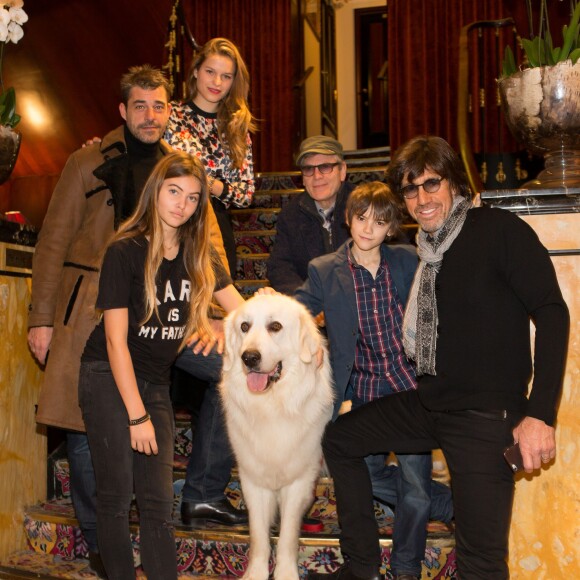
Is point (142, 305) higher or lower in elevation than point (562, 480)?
higher

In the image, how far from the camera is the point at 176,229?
240 cm

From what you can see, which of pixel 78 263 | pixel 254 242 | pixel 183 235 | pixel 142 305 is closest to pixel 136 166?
pixel 78 263

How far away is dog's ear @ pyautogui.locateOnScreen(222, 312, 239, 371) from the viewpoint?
257cm

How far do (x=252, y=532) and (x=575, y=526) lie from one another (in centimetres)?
112

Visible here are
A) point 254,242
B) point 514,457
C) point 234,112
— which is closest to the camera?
point 514,457

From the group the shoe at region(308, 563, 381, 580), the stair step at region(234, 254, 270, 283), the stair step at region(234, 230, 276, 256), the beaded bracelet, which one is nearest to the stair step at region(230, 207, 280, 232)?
the stair step at region(234, 230, 276, 256)

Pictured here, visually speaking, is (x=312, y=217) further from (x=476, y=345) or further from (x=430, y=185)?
(x=476, y=345)

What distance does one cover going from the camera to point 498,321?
77.4 inches

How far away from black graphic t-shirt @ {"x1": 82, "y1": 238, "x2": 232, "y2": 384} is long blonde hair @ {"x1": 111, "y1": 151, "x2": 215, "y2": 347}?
23 millimetres

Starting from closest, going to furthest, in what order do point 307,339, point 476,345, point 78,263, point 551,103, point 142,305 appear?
point 476,345
point 142,305
point 551,103
point 307,339
point 78,263

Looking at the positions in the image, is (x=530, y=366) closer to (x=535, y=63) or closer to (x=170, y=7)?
(x=535, y=63)

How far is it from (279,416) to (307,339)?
0.30 metres

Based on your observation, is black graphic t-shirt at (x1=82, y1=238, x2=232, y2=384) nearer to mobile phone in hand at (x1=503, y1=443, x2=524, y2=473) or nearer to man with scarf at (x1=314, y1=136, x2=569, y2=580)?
man with scarf at (x1=314, y1=136, x2=569, y2=580)

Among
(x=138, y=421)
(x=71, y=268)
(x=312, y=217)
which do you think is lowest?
(x=138, y=421)
